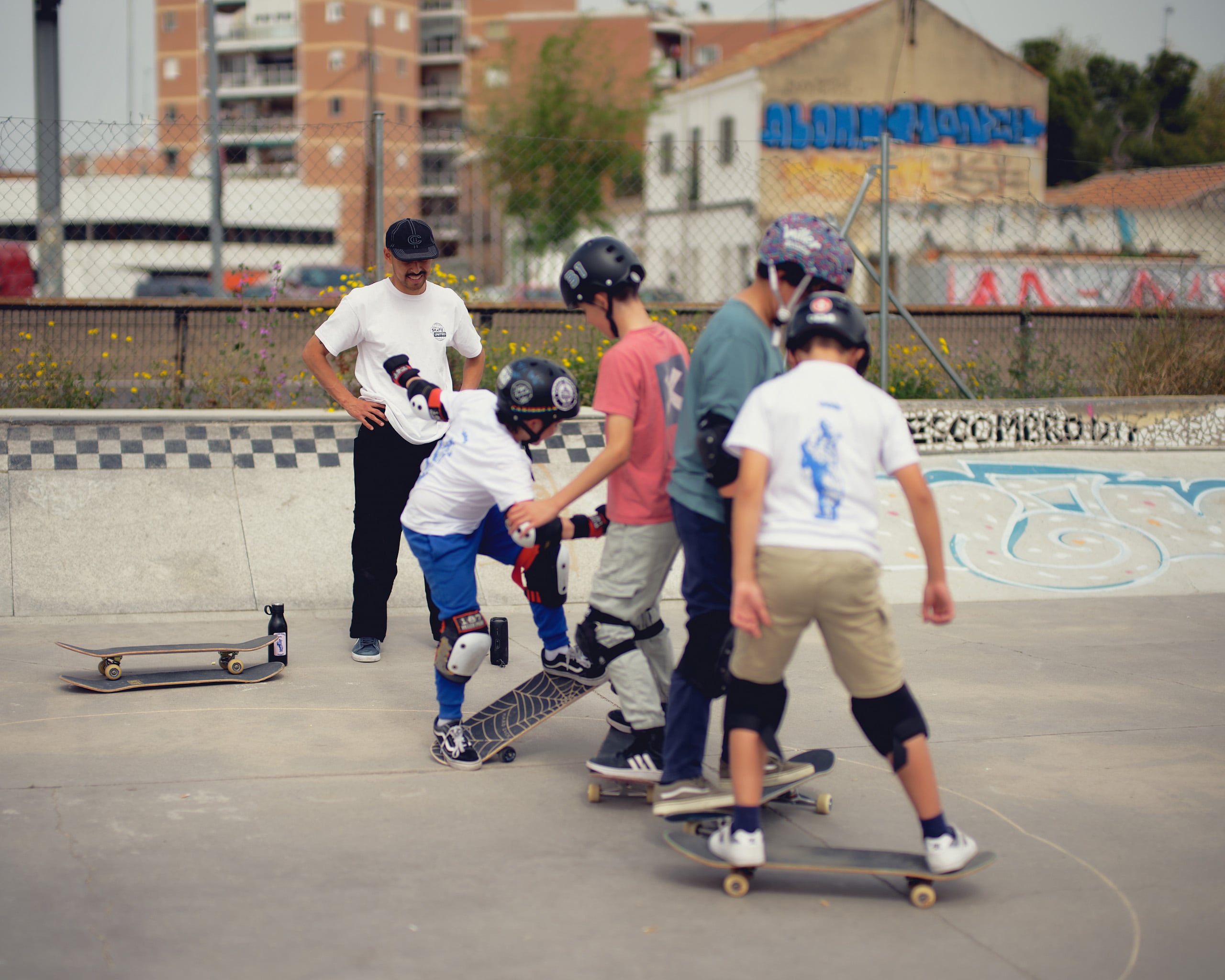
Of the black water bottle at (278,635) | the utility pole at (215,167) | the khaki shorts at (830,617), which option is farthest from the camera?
the utility pole at (215,167)

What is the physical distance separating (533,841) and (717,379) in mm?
1461

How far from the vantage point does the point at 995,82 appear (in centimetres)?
4028

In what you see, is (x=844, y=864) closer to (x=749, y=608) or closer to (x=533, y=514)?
(x=749, y=608)

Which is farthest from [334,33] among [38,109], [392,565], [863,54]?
[392,565]

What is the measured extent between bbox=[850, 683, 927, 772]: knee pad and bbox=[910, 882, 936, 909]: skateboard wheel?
31 centimetres

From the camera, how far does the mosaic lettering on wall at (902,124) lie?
3816 cm

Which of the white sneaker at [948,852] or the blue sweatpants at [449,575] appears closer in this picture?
the white sneaker at [948,852]

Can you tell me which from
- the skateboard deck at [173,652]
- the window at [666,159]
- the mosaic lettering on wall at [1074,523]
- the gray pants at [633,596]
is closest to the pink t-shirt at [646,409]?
the gray pants at [633,596]

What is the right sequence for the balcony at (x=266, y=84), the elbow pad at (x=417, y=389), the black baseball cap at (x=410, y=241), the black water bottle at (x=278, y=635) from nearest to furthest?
the elbow pad at (x=417, y=389)
the black water bottle at (x=278, y=635)
the black baseball cap at (x=410, y=241)
the balcony at (x=266, y=84)

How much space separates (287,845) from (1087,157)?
2141 inches

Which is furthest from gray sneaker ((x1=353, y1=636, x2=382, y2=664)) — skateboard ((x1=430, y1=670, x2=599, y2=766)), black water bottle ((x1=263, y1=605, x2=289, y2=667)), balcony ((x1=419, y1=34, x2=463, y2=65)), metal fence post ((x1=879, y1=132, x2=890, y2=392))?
A: balcony ((x1=419, y1=34, x2=463, y2=65))

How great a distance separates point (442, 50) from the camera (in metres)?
75.9

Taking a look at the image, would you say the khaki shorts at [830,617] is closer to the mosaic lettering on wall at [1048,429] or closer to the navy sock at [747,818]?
the navy sock at [747,818]

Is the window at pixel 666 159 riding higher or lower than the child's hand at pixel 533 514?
higher
